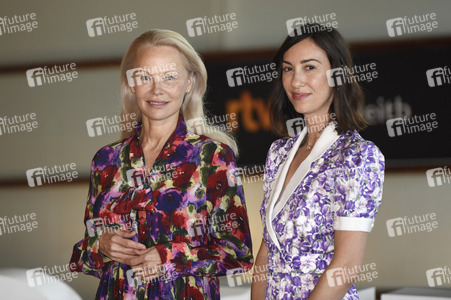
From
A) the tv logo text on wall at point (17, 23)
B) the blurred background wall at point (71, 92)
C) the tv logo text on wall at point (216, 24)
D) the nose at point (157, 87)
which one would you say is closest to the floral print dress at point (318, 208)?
the nose at point (157, 87)

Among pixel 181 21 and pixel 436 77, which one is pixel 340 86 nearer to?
pixel 436 77

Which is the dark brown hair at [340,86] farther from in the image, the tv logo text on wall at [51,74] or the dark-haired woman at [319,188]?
the tv logo text on wall at [51,74]

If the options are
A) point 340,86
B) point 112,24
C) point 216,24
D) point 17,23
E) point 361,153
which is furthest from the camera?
point 17,23

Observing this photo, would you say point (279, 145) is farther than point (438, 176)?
No

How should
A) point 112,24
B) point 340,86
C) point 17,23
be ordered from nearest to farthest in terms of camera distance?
1. point 340,86
2. point 112,24
3. point 17,23

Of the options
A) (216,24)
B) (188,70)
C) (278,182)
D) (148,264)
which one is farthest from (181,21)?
(148,264)

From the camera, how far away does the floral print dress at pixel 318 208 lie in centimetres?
157

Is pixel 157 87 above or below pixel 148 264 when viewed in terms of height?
above

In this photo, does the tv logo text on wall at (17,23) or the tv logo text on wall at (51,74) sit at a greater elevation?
the tv logo text on wall at (17,23)

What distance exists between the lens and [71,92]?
4484 millimetres

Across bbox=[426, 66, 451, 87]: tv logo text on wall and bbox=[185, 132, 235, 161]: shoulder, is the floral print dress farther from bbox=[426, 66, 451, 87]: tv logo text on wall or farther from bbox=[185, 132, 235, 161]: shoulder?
bbox=[426, 66, 451, 87]: tv logo text on wall

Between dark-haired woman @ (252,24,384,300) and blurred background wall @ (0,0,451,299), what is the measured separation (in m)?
2.33

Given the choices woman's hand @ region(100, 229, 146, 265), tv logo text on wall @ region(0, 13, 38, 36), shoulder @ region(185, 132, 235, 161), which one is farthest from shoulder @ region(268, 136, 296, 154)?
tv logo text on wall @ region(0, 13, 38, 36)

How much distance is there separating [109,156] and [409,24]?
8.30ft
